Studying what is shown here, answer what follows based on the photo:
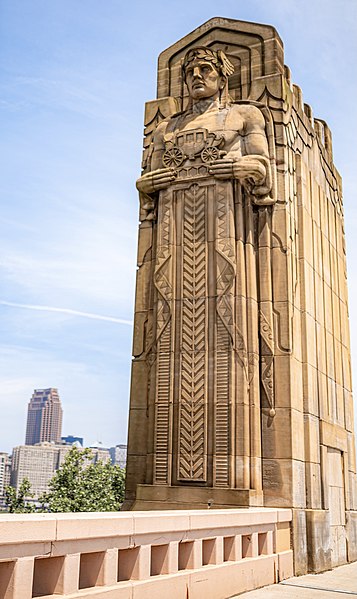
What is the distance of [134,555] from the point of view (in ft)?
27.0

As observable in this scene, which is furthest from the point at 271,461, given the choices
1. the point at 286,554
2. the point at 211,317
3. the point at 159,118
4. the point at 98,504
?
the point at 98,504

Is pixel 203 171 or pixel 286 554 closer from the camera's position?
pixel 286 554

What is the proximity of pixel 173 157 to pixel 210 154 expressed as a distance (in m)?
1.01

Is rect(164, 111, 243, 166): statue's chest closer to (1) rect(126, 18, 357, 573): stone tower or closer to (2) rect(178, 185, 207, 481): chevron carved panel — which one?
(1) rect(126, 18, 357, 573): stone tower

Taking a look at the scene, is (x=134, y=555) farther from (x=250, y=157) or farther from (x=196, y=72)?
(x=196, y=72)

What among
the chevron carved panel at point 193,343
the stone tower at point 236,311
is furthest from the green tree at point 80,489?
the chevron carved panel at point 193,343

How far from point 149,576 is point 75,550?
169 cm

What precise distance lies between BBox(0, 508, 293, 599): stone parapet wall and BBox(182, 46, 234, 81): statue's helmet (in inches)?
429

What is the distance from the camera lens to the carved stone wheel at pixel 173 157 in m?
16.0

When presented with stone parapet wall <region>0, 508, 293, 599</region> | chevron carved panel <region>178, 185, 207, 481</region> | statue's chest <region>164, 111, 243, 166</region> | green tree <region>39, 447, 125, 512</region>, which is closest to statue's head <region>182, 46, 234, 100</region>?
statue's chest <region>164, 111, 243, 166</region>

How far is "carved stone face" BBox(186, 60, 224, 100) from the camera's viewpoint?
16500 millimetres

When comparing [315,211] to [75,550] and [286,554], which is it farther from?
[75,550]

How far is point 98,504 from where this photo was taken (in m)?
36.9

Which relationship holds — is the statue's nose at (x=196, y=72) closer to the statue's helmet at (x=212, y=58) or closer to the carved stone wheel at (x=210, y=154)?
the statue's helmet at (x=212, y=58)
